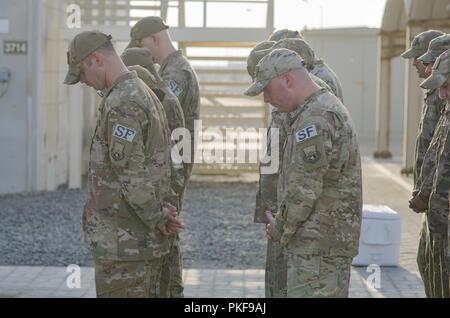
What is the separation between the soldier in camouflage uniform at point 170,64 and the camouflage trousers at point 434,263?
1675mm

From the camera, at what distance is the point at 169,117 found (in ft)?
20.6

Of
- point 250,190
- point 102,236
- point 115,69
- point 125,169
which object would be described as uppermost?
point 115,69

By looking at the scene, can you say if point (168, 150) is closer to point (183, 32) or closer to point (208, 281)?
point (208, 281)

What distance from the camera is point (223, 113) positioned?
1575 centimetres

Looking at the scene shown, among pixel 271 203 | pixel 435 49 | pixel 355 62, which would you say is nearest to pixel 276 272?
pixel 271 203

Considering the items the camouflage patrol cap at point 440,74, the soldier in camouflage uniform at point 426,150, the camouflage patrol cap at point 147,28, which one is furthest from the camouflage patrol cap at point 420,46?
the camouflage patrol cap at point 147,28

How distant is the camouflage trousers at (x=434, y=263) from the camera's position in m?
6.00

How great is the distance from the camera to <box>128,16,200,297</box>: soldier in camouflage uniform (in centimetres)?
682

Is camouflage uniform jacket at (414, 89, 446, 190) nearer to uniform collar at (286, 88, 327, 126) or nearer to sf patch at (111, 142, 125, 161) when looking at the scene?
uniform collar at (286, 88, 327, 126)

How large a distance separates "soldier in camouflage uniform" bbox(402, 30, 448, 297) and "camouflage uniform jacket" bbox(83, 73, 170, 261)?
1848mm

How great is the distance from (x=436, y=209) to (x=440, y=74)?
0.98 meters

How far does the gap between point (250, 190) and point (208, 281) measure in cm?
619

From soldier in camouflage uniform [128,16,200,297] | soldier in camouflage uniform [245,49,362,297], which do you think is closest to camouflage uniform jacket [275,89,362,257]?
soldier in camouflage uniform [245,49,362,297]
